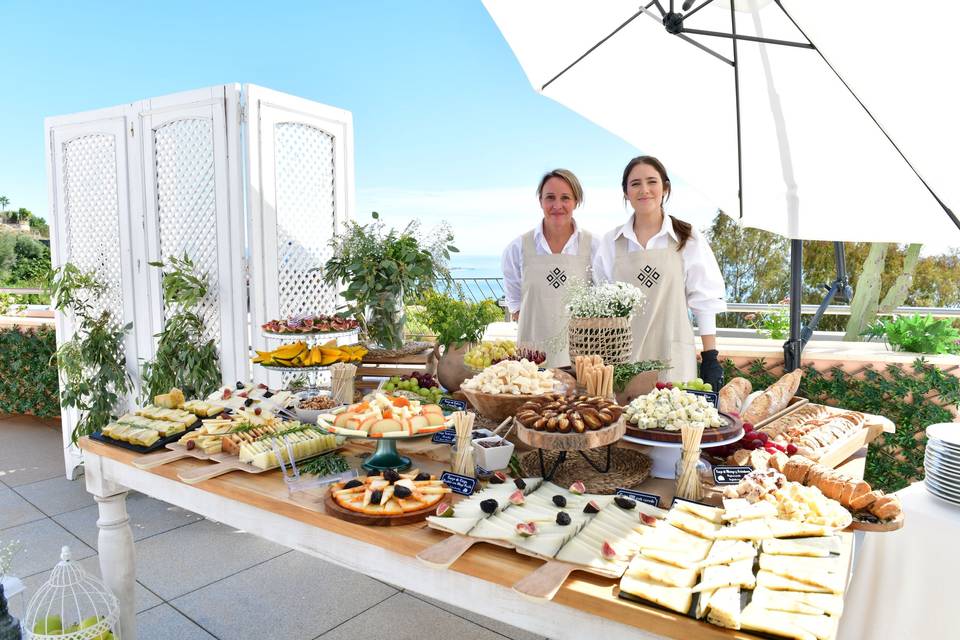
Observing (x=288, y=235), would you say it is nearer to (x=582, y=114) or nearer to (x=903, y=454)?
(x=582, y=114)

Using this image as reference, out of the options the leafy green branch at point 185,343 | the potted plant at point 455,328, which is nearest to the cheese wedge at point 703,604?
the potted plant at point 455,328

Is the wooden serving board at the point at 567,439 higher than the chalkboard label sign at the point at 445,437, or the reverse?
the wooden serving board at the point at 567,439

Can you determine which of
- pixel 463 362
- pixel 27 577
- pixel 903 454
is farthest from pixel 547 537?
pixel 903 454

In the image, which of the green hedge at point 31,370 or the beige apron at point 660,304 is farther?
the green hedge at point 31,370

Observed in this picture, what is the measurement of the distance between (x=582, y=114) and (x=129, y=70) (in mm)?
40264

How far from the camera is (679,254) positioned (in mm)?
3332

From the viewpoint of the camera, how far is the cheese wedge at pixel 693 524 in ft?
4.36

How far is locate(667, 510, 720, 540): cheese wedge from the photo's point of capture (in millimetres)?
1330

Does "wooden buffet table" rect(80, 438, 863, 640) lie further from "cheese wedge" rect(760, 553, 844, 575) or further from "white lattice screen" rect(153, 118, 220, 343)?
"white lattice screen" rect(153, 118, 220, 343)

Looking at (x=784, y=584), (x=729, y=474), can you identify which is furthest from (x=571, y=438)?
(x=784, y=584)

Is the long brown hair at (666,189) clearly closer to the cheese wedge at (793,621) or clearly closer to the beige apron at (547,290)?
the beige apron at (547,290)

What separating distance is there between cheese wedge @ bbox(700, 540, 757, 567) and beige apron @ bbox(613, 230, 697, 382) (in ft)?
6.70

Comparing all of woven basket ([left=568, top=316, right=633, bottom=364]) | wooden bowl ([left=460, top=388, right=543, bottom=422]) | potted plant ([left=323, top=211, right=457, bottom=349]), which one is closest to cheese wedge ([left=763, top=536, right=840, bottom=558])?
wooden bowl ([left=460, top=388, right=543, bottom=422])

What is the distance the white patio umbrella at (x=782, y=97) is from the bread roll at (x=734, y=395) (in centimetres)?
77
